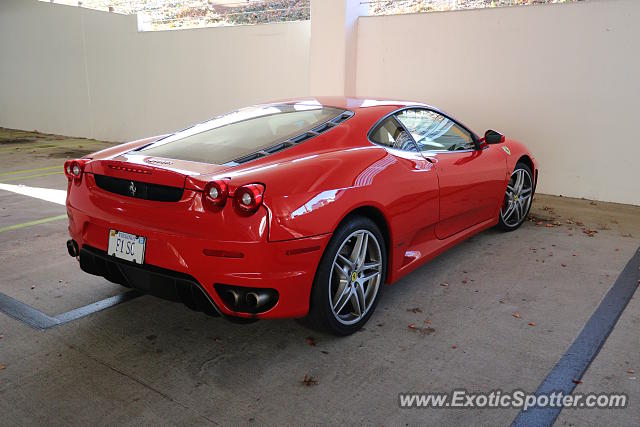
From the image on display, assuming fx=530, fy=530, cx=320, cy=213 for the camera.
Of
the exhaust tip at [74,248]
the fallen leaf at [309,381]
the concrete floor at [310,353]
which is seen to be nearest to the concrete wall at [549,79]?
the concrete floor at [310,353]

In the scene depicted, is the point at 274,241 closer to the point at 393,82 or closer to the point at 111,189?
the point at 111,189

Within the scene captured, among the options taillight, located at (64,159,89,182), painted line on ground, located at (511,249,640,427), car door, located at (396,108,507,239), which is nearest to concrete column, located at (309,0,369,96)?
car door, located at (396,108,507,239)

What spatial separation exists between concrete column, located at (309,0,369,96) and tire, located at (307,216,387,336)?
5.17 meters

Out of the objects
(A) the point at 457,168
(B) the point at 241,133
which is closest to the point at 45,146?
(B) the point at 241,133

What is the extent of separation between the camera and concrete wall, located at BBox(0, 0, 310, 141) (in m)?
9.28

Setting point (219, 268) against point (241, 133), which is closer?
point (219, 268)

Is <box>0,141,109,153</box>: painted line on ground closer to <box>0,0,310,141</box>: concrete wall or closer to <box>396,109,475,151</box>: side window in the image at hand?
<box>0,0,310,141</box>: concrete wall

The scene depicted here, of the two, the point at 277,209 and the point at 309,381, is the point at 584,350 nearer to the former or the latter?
the point at 309,381

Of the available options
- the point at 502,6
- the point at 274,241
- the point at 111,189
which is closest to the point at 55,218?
the point at 111,189

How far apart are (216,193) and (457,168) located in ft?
6.70

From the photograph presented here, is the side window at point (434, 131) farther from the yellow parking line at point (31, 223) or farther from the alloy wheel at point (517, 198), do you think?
the yellow parking line at point (31, 223)

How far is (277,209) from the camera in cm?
246

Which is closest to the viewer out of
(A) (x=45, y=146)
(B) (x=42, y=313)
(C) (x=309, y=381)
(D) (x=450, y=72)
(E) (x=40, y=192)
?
(C) (x=309, y=381)

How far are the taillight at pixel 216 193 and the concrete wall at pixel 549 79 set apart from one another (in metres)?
5.34
